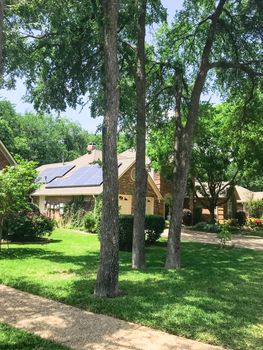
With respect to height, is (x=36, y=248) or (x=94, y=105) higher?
(x=94, y=105)

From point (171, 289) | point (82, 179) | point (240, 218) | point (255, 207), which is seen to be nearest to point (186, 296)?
point (171, 289)

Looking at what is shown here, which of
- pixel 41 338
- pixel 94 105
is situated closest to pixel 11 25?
pixel 94 105

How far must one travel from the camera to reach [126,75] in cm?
1386

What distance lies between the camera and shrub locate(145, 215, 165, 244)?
59.6ft

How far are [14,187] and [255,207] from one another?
31.4 m

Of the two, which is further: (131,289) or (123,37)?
(123,37)

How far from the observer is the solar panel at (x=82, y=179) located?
2855 centimetres

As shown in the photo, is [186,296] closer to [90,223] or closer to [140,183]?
[140,183]

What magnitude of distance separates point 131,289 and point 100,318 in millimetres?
2110

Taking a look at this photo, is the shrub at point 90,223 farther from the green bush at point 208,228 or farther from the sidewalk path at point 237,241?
the green bush at point 208,228

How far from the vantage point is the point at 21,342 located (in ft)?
18.0

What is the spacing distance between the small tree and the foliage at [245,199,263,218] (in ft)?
98.3

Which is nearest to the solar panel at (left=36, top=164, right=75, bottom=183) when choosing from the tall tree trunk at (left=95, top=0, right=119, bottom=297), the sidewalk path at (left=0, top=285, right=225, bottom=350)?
the tall tree trunk at (left=95, top=0, right=119, bottom=297)

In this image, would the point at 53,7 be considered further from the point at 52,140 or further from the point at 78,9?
the point at 52,140
